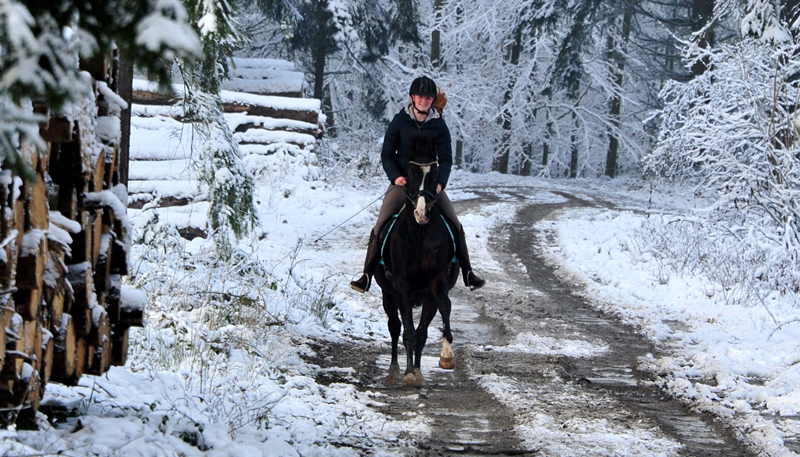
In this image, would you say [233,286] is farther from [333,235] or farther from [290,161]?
[290,161]

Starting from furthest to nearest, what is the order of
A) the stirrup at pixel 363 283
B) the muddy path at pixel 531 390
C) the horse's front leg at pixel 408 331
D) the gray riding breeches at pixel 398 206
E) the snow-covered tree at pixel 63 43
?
the stirrup at pixel 363 283
the gray riding breeches at pixel 398 206
the horse's front leg at pixel 408 331
the muddy path at pixel 531 390
the snow-covered tree at pixel 63 43

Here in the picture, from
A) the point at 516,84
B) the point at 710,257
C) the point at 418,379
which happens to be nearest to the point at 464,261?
the point at 418,379

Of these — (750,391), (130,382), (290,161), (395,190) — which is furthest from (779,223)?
(290,161)

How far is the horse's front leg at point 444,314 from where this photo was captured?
7000 millimetres

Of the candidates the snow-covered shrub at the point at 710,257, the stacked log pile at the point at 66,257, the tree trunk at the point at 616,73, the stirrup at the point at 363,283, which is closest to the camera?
the stacked log pile at the point at 66,257

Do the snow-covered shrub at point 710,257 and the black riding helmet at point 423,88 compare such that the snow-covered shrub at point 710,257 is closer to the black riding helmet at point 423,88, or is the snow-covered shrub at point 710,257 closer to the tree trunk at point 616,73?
the black riding helmet at point 423,88

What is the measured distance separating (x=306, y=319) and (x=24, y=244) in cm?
551

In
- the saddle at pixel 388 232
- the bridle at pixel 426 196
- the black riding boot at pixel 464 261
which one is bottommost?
the black riding boot at pixel 464 261

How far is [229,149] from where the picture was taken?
838 cm

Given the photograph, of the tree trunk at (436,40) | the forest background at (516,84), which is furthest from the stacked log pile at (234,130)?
the tree trunk at (436,40)

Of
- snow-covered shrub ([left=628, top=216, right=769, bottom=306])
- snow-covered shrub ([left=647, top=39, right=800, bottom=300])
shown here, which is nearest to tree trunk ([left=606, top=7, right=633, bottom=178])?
snow-covered shrub ([left=628, top=216, right=769, bottom=306])

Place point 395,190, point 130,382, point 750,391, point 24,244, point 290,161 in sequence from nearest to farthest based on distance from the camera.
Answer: point 24,244, point 130,382, point 750,391, point 395,190, point 290,161

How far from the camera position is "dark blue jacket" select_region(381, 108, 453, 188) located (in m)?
7.15

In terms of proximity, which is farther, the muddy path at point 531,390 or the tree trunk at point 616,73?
the tree trunk at point 616,73
